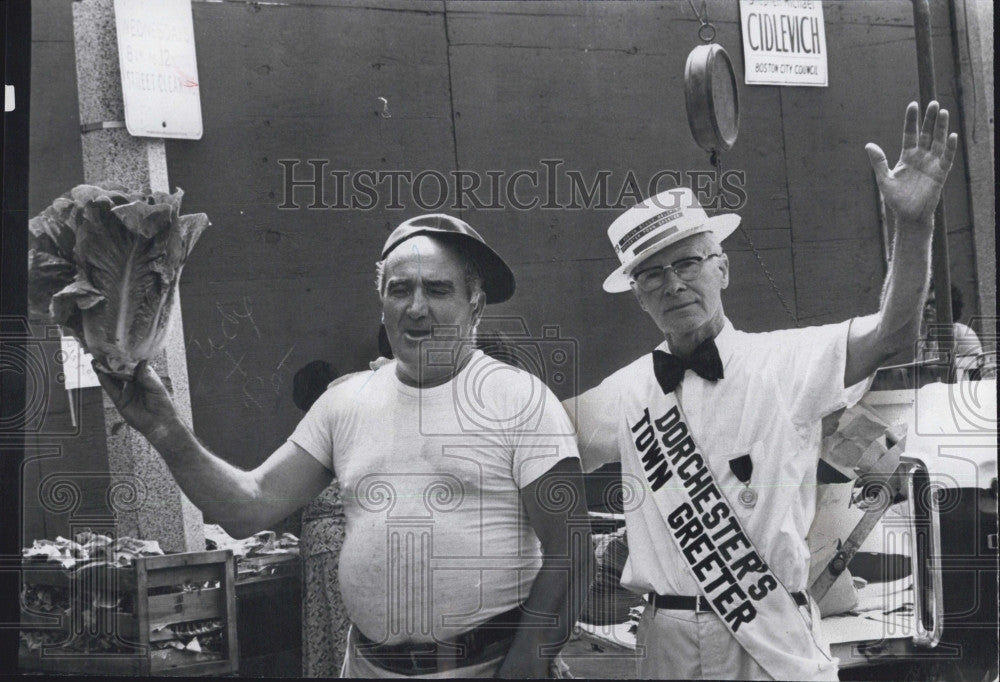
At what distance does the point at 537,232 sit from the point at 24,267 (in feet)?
5.36

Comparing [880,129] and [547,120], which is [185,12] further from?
[880,129]

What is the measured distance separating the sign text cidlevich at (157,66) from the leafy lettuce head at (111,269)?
0.25 meters

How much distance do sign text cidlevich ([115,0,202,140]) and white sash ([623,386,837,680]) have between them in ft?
6.32

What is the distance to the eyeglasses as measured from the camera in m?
3.01

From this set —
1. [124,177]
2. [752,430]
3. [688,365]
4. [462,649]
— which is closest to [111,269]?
[124,177]

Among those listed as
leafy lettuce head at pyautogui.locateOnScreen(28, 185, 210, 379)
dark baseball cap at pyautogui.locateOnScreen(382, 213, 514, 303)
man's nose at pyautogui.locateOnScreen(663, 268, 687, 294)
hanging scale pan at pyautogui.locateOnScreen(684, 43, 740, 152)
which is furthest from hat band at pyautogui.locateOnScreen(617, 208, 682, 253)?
leafy lettuce head at pyautogui.locateOnScreen(28, 185, 210, 379)

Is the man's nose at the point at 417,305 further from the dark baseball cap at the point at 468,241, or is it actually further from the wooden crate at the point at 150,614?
the wooden crate at the point at 150,614

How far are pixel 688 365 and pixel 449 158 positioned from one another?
1.00 meters

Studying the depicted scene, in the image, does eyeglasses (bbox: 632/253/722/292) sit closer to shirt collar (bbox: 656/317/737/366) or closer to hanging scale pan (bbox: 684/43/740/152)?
shirt collar (bbox: 656/317/737/366)

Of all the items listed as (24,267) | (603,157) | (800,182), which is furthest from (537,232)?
(24,267)

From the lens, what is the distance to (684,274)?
9.91 ft

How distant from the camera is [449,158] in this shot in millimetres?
3057

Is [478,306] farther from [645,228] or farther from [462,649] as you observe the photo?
[462,649]

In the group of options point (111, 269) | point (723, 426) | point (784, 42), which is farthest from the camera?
point (784, 42)
